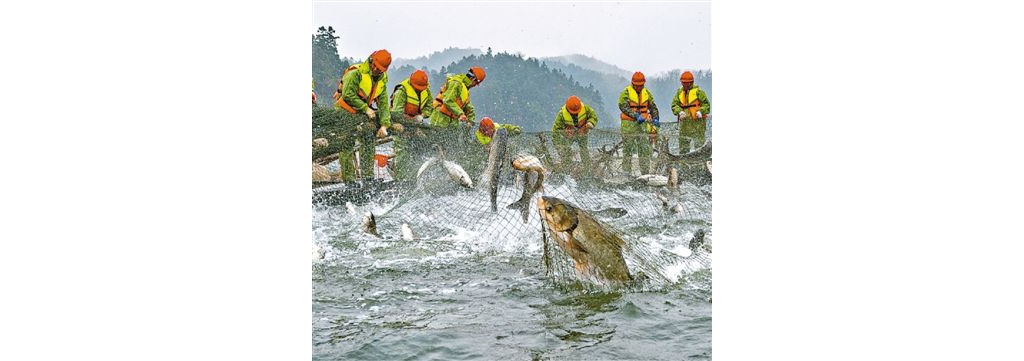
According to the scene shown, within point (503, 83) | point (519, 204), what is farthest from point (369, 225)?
point (503, 83)

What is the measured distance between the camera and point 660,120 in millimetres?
9156

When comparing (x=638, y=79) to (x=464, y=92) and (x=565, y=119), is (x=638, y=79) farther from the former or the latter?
(x=464, y=92)

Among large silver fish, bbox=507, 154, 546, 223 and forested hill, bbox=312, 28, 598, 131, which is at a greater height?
forested hill, bbox=312, 28, 598, 131

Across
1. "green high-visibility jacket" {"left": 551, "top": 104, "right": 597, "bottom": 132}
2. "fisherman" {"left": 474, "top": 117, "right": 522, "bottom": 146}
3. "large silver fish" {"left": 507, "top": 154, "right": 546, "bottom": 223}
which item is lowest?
"large silver fish" {"left": 507, "top": 154, "right": 546, "bottom": 223}

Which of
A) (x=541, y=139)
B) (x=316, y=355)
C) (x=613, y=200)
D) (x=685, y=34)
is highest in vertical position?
(x=685, y=34)

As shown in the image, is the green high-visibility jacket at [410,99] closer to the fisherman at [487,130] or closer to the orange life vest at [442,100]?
the orange life vest at [442,100]

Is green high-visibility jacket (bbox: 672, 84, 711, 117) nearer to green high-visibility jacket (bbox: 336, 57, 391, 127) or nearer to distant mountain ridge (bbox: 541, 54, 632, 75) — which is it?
distant mountain ridge (bbox: 541, 54, 632, 75)

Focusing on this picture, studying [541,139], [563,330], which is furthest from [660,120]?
[563,330]

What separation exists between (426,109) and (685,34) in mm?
2271

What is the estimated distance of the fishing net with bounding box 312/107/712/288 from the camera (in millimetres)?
7734

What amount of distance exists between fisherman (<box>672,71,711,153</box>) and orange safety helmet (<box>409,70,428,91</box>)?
6.98 feet

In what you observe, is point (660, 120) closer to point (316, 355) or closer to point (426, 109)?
point (426, 109)

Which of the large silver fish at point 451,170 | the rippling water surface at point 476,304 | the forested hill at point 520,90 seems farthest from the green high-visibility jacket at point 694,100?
the large silver fish at point 451,170

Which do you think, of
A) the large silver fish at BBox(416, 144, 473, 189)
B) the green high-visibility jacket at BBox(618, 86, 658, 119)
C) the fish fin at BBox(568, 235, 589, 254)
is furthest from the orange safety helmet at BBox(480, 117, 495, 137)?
the fish fin at BBox(568, 235, 589, 254)
